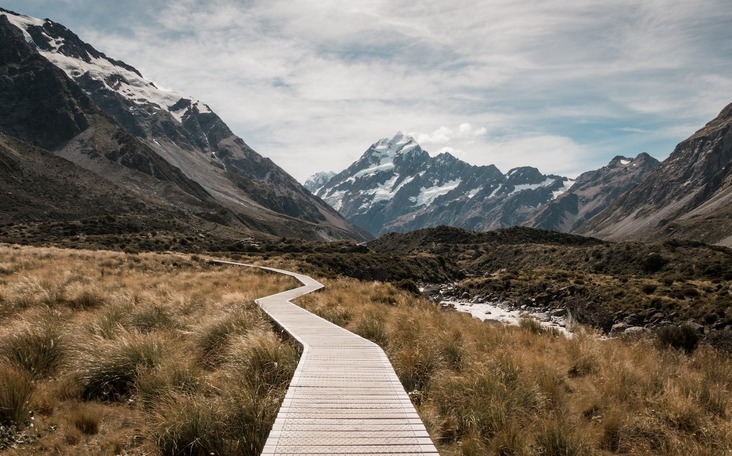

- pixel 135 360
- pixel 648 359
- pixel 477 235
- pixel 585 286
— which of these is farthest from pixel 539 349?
pixel 477 235

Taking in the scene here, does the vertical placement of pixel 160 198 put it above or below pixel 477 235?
above

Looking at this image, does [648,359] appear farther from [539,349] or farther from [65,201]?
[65,201]

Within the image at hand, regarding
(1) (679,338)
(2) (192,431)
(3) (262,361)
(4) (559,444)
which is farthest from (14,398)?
(1) (679,338)

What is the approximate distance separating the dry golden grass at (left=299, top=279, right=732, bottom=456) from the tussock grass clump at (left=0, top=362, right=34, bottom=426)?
608 centimetres

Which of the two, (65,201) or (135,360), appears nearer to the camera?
(135,360)

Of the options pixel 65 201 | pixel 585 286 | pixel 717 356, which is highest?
pixel 65 201

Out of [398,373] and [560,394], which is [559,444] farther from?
[398,373]

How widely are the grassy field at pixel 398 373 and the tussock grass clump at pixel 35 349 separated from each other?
0.09 feet

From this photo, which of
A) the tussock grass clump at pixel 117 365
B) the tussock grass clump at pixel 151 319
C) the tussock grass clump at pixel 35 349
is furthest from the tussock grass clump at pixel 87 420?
the tussock grass clump at pixel 151 319

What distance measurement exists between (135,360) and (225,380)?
1.84 m

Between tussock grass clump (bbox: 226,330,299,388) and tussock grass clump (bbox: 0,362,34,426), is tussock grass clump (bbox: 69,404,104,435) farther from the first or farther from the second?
tussock grass clump (bbox: 226,330,299,388)

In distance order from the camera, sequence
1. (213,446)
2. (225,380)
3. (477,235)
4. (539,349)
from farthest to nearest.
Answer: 1. (477,235)
2. (539,349)
3. (225,380)
4. (213,446)

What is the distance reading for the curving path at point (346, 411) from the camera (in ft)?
17.7

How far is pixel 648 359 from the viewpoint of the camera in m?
10.7
